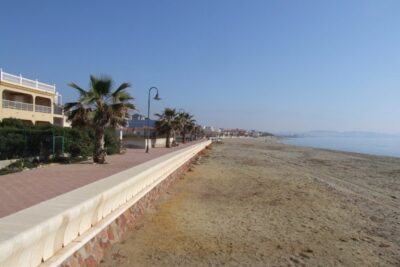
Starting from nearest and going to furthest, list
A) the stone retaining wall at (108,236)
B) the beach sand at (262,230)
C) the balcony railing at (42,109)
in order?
the stone retaining wall at (108,236)
the beach sand at (262,230)
the balcony railing at (42,109)

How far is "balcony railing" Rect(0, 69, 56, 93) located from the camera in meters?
33.0

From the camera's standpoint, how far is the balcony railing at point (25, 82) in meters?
33.0

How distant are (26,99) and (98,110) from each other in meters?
20.3

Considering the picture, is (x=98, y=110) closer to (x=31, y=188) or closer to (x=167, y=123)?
(x=31, y=188)

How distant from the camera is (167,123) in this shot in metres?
44.6

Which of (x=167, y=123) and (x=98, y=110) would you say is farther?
(x=167, y=123)

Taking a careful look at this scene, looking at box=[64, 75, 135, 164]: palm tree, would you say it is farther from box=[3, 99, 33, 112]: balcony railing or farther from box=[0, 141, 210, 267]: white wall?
box=[3, 99, 33, 112]: balcony railing

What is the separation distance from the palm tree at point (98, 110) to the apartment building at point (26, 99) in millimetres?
15020

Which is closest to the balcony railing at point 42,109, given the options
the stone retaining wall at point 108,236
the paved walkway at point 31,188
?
the paved walkway at point 31,188

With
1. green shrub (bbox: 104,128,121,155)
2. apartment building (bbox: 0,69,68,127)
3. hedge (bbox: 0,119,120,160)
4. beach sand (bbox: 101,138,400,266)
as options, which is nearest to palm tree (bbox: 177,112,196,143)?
apartment building (bbox: 0,69,68,127)

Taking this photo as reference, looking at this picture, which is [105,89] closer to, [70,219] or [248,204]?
[248,204]

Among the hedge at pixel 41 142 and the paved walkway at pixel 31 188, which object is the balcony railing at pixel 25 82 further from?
the paved walkway at pixel 31 188

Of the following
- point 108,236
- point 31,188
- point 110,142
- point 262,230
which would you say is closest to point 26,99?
point 110,142

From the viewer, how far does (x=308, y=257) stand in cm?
741
